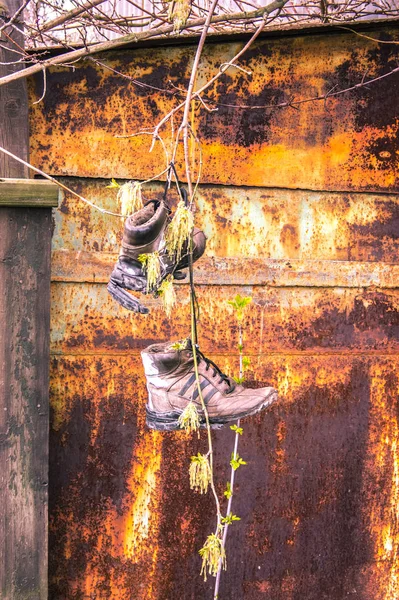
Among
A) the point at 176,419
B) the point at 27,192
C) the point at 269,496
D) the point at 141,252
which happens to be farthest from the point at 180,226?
the point at 269,496

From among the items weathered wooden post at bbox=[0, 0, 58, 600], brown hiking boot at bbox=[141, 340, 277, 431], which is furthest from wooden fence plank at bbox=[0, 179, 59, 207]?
brown hiking boot at bbox=[141, 340, 277, 431]

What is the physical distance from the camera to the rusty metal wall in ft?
8.58

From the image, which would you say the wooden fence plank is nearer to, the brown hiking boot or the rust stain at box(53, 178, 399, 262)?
the rust stain at box(53, 178, 399, 262)

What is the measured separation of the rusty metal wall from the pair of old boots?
2.41 feet

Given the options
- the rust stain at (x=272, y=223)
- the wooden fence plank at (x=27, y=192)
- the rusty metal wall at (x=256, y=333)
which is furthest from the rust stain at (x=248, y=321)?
the wooden fence plank at (x=27, y=192)

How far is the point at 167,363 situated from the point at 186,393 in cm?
Result: 11

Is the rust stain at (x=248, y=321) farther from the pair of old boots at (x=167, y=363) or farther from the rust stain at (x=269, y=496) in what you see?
the pair of old boots at (x=167, y=363)

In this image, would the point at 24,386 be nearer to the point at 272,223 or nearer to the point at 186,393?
the point at 186,393

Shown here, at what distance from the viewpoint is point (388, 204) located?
279cm

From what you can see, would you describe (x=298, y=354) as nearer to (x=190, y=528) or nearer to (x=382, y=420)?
(x=382, y=420)

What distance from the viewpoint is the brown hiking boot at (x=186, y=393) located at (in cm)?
188

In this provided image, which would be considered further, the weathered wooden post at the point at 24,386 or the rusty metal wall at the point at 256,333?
the rusty metal wall at the point at 256,333

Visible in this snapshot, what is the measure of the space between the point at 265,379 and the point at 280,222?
2.18 ft

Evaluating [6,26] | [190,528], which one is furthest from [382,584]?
[6,26]
